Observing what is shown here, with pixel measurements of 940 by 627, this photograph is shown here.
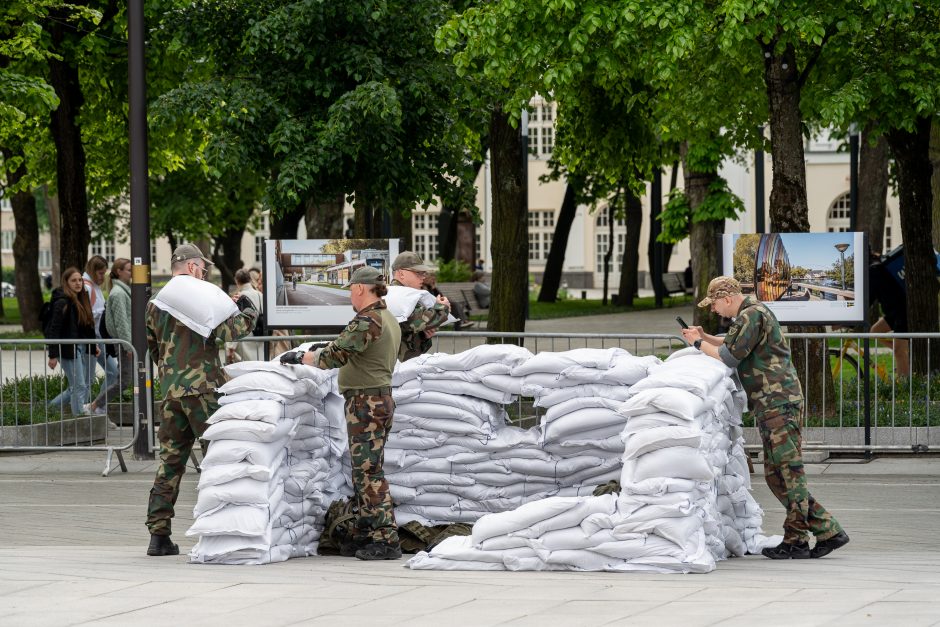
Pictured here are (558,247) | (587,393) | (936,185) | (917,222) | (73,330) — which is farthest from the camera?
(558,247)

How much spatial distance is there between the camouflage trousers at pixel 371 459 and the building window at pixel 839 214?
52439 mm

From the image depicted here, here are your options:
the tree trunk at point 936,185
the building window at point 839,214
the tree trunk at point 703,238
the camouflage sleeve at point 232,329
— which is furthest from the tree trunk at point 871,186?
the building window at point 839,214

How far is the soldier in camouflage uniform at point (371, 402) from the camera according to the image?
27.9 ft

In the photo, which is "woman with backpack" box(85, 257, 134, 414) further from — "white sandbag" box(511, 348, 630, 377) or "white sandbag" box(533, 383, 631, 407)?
"white sandbag" box(533, 383, 631, 407)

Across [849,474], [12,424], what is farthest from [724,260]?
[12,424]

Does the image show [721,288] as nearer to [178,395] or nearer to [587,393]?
[587,393]

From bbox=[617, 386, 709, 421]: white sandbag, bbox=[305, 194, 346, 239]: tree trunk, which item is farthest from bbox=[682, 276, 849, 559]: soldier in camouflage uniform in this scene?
bbox=[305, 194, 346, 239]: tree trunk

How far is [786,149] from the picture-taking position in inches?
578

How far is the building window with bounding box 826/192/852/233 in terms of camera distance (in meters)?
59.0

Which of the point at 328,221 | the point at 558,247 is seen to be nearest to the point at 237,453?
the point at 328,221

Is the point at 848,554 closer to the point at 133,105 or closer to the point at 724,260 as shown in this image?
the point at 724,260

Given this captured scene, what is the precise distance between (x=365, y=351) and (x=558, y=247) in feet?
108

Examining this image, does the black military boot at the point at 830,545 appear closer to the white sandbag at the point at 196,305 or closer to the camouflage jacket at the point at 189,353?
the camouflage jacket at the point at 189,353

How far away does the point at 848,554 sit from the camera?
8758 millimetres
